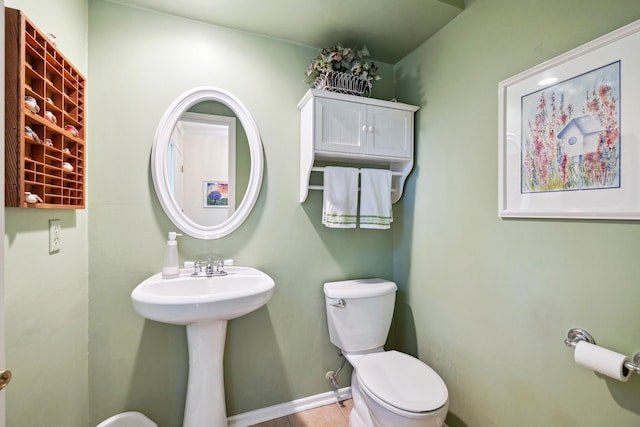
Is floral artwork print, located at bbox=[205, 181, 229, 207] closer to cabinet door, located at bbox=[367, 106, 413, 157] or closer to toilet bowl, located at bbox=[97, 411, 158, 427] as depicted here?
cabinet door, located at bbox=[367, 106, 413, 157]

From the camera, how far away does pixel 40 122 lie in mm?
933

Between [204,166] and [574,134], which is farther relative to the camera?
[204,166]

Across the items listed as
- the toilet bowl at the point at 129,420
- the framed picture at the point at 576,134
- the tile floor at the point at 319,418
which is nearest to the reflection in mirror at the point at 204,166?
the toilet bowl at the point at 129,420

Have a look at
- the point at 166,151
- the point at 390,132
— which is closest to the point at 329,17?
the point at 390,132

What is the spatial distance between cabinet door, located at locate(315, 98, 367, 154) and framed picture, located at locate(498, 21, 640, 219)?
2.22 feet

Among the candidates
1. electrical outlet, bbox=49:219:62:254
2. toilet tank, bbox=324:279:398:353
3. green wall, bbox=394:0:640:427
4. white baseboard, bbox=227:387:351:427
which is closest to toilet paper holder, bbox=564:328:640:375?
green wall, bbox=394:0:640:427

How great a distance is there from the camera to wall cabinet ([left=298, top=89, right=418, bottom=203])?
5.06 ft

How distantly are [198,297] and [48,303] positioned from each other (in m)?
0.53

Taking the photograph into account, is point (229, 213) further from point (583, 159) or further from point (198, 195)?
point (583, 159)

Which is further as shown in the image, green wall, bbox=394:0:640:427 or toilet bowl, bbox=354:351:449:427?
toilet bowl, bbox=354:351:449:427

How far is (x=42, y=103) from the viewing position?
0.97 meters

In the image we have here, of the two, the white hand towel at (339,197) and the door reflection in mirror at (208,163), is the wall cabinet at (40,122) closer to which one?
the door reflection in mirror at (208,163)

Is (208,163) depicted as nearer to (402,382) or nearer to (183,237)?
(183,237)

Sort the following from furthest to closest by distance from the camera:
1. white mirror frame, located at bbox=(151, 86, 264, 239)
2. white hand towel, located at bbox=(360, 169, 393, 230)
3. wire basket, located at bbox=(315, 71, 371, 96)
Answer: white hand towel, located at bbox=(360, 169, 393, 230) → wire basket, located at bbox=(315, 71, 371, 96) → white mirror frame, located at bbox=(151, 86, 264, 239)
